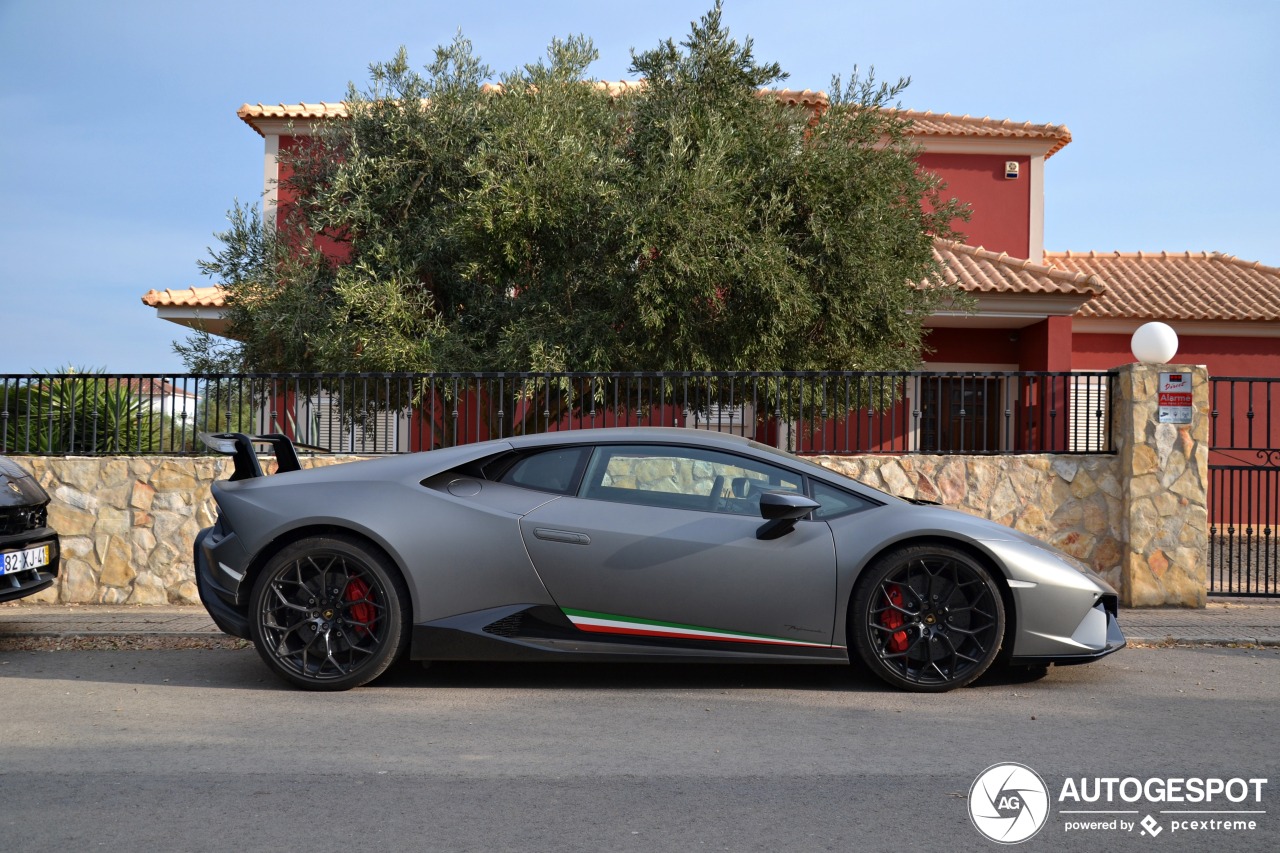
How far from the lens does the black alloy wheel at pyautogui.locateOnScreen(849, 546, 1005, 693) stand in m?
5.69

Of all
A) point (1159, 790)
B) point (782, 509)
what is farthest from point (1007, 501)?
point (1159, 790)

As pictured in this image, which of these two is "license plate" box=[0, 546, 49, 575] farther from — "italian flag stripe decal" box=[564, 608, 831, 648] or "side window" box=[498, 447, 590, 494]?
"italian flag stripe decal" box=[564, 608, 831, 648]

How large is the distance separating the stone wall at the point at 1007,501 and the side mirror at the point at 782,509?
12.3 feet

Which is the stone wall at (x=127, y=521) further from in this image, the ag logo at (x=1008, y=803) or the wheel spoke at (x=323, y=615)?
the ag logo at (x=1008, y=803)

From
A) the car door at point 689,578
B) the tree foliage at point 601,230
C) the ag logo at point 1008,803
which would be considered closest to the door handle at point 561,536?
the car door at point 689,578

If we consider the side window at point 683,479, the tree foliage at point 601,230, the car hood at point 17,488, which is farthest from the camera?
the tree foliage at point 601,230

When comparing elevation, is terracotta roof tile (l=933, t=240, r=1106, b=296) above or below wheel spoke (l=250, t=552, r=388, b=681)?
above

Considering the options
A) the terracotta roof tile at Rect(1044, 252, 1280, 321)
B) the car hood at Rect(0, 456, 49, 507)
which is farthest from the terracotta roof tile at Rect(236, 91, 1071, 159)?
the car hood at Rect(0, 456, 49, 507)

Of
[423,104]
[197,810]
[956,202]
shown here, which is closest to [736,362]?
[956,202]

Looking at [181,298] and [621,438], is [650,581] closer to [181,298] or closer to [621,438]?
[621,438]

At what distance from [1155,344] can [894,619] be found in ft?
16.0

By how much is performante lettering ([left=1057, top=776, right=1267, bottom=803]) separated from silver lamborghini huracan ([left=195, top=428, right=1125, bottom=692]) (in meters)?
1.60

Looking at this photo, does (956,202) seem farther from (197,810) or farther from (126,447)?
(197,810)

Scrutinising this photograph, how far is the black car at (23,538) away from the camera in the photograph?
6898 millimetres
